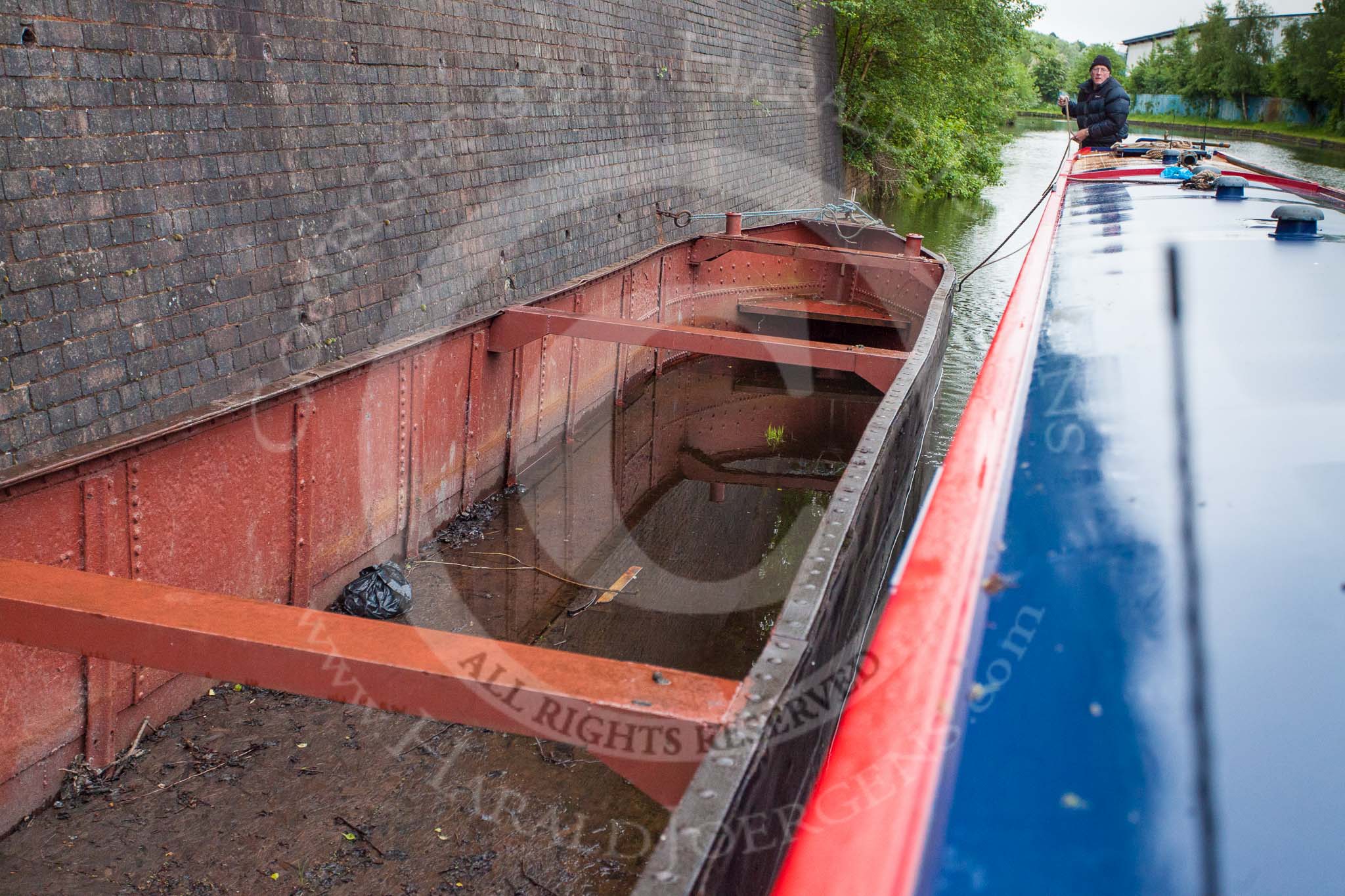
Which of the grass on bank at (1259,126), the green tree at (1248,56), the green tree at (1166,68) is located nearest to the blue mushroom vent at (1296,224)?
the grass on bank at (1259,126)

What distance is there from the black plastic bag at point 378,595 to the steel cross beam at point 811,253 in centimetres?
568

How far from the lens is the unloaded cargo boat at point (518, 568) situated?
95.5 inches

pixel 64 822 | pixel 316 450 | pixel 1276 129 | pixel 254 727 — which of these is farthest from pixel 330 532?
pixel 1276 129

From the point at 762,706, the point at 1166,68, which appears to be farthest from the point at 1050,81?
the point at 762,706

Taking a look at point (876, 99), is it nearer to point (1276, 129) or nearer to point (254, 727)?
point (254, 727)

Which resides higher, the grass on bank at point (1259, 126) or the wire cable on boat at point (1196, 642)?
the grass on bank at point (1259, 126)

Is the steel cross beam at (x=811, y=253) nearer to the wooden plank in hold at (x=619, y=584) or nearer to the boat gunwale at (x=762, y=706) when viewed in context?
Result: the wooden plank in hold at (x=619, y=584)

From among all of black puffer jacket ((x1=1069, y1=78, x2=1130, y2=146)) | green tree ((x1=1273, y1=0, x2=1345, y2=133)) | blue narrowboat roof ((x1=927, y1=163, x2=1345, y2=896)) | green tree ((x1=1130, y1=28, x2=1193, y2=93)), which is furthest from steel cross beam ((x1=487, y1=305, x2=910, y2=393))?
green tree ((x1=1130, y1=28, x2=1193, y2=93))

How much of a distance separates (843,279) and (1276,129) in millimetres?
60995

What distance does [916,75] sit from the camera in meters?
25.7

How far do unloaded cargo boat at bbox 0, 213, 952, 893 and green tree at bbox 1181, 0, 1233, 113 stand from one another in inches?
2932

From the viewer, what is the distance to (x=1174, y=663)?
1766mm

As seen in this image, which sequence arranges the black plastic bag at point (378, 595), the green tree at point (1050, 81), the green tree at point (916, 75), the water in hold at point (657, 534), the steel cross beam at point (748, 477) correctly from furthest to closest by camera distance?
the green tree at point (1050, 81) < the green tree at point (916, 75) < the steel cross beam at point (748, 477) < the water in hold at point (657, 534) < the black plastic bag at point (378, 595)

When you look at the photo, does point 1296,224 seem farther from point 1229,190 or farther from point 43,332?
point 43,332
